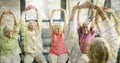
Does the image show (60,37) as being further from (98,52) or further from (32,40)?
(98,52)

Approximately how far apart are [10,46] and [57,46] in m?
0.42

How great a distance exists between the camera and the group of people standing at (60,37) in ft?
7.45

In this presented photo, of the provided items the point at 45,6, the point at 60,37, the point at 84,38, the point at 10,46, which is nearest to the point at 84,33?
the point at 84,38

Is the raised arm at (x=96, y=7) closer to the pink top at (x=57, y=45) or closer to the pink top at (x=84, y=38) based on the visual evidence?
the pink top at (x=84, y=38)

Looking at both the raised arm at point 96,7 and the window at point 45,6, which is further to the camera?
the window at point 45,6

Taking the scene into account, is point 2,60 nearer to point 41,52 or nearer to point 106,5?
point 41,52

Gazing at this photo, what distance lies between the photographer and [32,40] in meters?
2.35

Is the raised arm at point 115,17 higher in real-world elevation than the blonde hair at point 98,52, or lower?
higher

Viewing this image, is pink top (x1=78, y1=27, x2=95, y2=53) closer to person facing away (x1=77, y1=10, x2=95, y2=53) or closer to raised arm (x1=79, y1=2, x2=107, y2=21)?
person facing away (x1=77, y1=10, x2=95, y2=53)

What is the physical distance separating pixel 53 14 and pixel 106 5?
492 millimetres

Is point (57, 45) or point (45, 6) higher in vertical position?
point (45, 6)

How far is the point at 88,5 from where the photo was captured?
2303 mm

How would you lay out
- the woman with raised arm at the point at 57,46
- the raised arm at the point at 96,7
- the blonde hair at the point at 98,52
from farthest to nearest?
1. the woman with raised arm at the point at 57,46
2. the raised arm at the point at 96,7
3. the blonde hair at the point at 98,52

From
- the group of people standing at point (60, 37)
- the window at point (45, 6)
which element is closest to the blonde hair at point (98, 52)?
the group of people standing at point (60, 37)
